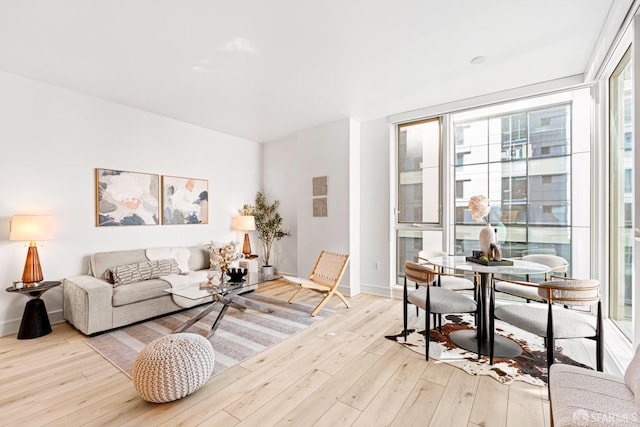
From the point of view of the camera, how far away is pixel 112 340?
9.46 feet

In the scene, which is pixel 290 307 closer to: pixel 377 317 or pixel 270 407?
pixel 377 317

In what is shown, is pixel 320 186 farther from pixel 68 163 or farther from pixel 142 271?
pixel 68 163

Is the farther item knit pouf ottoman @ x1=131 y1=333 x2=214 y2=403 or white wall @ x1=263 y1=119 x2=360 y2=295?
white wall @ x1=263 y1=119 x2=360 y2=295

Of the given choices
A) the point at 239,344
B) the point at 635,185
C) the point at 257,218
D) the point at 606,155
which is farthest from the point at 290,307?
the point at 606,155

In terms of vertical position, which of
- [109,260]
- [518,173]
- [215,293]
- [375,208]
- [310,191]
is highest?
[518,173]

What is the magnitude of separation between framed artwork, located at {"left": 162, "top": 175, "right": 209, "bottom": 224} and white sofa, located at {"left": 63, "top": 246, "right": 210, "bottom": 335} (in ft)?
2.78

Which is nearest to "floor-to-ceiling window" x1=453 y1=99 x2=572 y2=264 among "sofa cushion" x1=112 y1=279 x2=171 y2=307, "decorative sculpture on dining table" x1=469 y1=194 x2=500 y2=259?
"decorative sculpture on dining table" x1=469 y1=194 x2=500 y2=259

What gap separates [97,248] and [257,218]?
8.78ft

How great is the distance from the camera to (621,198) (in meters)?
2.64

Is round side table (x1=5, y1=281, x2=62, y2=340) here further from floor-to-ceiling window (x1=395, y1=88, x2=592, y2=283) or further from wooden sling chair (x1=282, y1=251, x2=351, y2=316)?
floor-to-ceiling window (x1=395, y1=88, x2=592, y2=283)

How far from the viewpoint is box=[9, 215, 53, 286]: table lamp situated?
2.85 m

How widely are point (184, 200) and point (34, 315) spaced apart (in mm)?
2279

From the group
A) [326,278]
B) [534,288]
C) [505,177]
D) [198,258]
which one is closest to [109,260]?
[198,258]

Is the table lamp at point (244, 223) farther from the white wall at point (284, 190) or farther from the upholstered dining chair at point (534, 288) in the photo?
the upholstered dining chair at point (534, 288)
